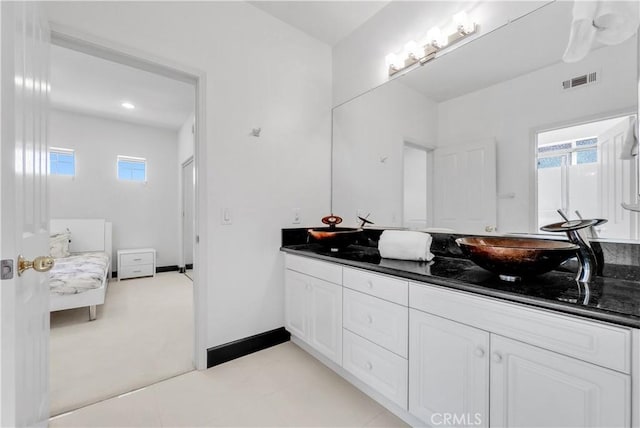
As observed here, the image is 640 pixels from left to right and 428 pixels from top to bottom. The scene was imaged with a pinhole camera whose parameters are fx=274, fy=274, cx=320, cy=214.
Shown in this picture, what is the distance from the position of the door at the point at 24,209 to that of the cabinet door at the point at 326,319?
4.67 feet

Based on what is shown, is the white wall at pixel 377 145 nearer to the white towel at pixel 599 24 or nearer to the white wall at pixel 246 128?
the white wall at pixel 246 128

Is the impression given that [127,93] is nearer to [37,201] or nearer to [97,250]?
[97,250]

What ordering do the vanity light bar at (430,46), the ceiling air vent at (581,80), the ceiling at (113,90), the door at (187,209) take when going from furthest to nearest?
the door at (187,209) < the ceiling at (113,90) < the vanity light bar at (430,46) < the ceiling air vent at (581,80)

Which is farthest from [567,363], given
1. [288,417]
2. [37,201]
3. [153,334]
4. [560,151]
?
[153,334]

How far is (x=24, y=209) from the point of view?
1.02m

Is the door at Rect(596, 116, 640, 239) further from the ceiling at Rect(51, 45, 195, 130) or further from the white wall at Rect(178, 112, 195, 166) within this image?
the white wall at Rect(178, 112, 195, 166)

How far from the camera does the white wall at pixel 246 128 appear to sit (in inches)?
74.2

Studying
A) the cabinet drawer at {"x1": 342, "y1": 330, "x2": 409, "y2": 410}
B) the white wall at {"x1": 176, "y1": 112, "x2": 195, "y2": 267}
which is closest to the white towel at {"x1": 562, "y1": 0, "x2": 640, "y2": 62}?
the cabinet drawer at {"x1": 342, "y1": 330, "x2": 409, "y2": 410}

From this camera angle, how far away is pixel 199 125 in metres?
1.99

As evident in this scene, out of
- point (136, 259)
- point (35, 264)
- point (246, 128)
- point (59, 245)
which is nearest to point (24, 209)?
point (35, 264)

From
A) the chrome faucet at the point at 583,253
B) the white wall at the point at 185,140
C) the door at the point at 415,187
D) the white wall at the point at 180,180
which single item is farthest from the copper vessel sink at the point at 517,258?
the white wall at the point at 180,180

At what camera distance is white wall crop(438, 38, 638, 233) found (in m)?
1.22

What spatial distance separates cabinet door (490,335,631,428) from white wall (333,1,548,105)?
1701 mm

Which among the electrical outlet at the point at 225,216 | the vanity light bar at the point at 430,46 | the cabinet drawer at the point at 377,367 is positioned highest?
the vanity light bar at the point at 430,46
